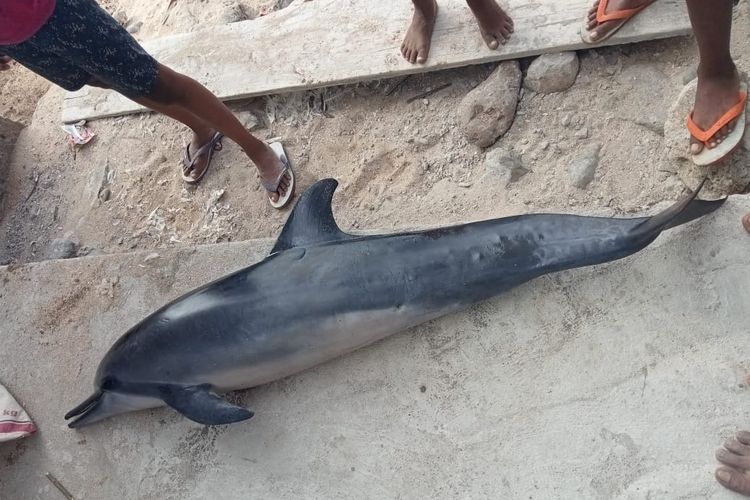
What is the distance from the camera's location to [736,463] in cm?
183

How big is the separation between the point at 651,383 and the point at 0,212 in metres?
3.70

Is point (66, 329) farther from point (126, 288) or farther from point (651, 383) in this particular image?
point (651, 383)

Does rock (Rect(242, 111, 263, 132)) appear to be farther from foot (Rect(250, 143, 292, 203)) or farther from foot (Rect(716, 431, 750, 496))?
foot (Rect(716, 431, 750, 496))

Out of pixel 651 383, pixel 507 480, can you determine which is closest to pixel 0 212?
pixel 507 480

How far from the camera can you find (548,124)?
2695 mm

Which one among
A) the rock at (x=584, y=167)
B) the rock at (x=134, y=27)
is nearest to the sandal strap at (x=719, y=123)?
the rock at (x=584, y=167)

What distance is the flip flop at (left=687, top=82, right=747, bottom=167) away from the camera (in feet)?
7.23

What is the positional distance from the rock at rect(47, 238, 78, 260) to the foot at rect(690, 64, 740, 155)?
10.1 feet

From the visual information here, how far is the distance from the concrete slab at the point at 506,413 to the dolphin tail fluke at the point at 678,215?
0.32ft

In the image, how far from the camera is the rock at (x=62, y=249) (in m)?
3.30

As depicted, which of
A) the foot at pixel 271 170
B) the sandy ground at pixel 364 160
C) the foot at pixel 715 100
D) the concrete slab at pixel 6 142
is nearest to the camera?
the foot at pixel 715 100

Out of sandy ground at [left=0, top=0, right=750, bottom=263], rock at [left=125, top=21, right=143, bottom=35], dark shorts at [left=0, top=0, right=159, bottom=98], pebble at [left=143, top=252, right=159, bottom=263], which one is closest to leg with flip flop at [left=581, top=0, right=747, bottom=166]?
sandy ground at [left=0, top=0, right=750, bottom=263]

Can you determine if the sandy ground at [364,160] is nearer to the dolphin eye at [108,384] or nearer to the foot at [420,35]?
the foot at [420,35]

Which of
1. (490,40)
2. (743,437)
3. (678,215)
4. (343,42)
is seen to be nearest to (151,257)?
(343,42)
